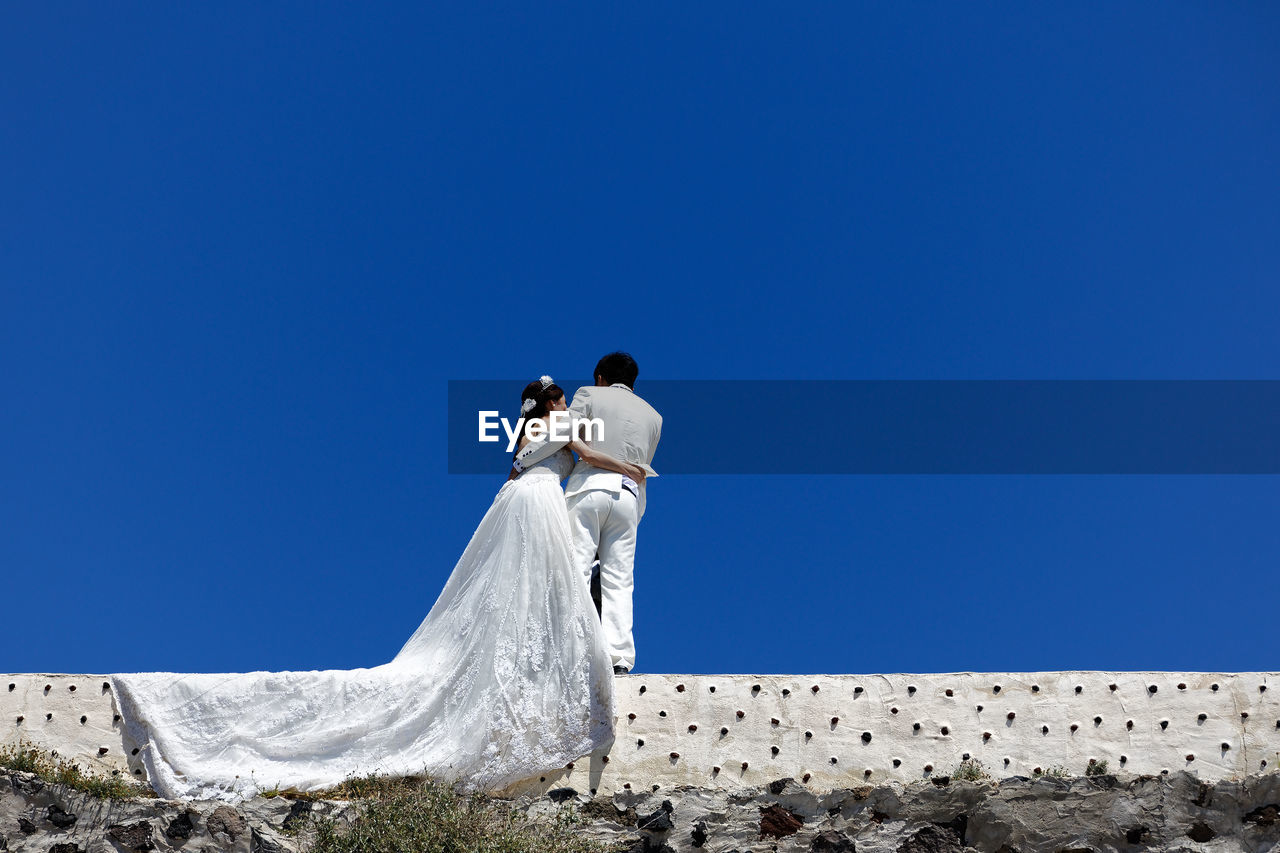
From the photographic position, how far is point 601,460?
10.8m

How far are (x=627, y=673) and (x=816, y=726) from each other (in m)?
1.34

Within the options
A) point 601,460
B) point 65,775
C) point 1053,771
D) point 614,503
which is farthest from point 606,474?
point 65,775

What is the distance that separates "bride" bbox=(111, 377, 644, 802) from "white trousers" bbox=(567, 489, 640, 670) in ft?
1.14

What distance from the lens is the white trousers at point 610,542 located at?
10.5 metres

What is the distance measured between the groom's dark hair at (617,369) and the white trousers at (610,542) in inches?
39.6

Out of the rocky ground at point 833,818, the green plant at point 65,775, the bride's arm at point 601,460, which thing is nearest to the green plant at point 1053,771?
the rocky ground at point 833,818

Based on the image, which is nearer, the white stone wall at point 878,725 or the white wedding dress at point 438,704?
the white wedding dress at point 438,704

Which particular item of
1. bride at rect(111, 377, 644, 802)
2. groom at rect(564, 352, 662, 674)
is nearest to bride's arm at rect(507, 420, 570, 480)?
groom at rect(564, 352, 662, 674)

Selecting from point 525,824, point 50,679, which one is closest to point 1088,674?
point 525,824

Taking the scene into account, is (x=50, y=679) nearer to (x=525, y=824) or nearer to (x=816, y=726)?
(x=525, y=824)

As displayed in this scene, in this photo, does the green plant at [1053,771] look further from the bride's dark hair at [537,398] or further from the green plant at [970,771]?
the bride's dark hair at [537,398]

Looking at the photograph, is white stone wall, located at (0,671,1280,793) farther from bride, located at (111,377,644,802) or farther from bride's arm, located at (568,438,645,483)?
bride's arm, located at (568,438,645,483)

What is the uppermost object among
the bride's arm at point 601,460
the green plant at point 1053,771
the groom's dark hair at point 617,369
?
the groom's dark hair at point 617,369

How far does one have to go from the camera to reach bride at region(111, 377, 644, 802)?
9305 mm
